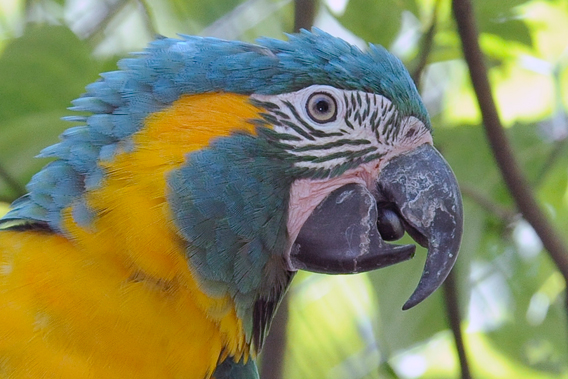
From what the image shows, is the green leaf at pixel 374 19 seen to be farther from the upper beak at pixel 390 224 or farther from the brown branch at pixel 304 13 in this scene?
the upper beak at pixel 390 224

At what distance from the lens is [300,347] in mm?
2902

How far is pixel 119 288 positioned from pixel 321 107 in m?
0.64

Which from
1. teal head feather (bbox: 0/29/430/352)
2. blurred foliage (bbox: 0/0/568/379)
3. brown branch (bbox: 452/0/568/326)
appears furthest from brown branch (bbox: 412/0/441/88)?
teal head feather (bbox: 0/29/430/352)

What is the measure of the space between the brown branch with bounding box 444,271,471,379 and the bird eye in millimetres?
732

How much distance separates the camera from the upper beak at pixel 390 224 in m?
1.55

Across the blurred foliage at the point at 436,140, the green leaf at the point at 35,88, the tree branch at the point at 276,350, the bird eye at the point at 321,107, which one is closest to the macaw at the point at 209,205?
the bird eye at the point at 321,107

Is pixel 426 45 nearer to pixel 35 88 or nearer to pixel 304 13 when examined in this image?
pixel 304 13

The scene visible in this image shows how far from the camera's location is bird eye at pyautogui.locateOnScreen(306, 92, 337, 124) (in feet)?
5.34

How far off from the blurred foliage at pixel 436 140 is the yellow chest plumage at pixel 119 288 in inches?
19.6

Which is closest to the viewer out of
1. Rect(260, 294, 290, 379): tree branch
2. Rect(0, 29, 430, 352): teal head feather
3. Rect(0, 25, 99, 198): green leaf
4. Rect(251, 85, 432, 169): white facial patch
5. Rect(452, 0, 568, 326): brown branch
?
Rect(0, 29, 430, 352): teal head feather

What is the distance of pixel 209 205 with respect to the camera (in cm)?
152

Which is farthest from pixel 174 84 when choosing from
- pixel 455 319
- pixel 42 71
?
pixel 455 319

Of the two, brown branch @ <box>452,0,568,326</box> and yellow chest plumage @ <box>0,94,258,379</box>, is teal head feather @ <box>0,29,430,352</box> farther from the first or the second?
brown branch @ <box>452,0,568,326</box>

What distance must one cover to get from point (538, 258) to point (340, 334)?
2.93 feet
